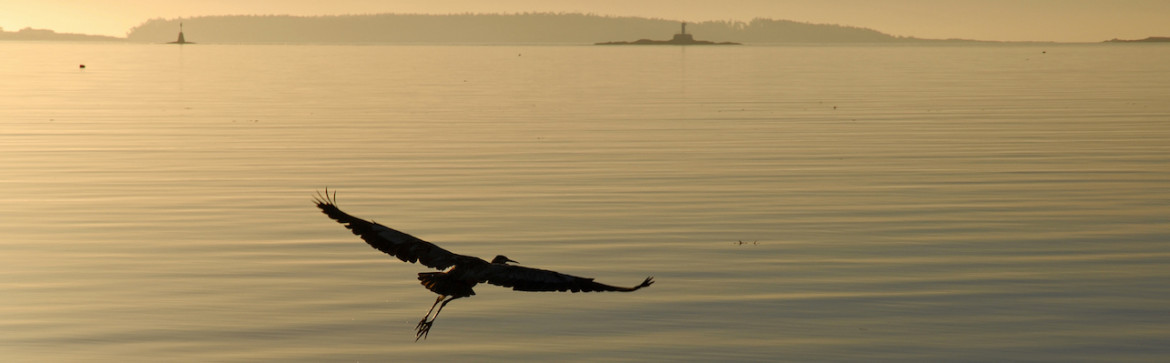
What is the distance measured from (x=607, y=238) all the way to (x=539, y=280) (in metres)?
8.36

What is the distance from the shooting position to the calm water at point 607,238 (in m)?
12.5

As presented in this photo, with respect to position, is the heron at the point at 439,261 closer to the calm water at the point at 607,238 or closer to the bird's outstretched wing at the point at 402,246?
the bird's outstretched wing at the point at 402,246

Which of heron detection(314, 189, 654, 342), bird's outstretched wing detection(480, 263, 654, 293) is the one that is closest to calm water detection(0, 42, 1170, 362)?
heron detection(314, 189, 654, 342)

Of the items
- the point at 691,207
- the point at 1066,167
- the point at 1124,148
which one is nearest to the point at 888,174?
the point at 1066,167

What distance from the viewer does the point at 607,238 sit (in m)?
18.1

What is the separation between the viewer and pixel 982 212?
805 inches

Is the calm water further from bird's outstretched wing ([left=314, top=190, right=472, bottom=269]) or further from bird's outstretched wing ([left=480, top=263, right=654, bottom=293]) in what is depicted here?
bird's outstretched wing ([left=480, top=263, right=654, bottom=293])

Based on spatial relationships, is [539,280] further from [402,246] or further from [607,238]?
[607,238]

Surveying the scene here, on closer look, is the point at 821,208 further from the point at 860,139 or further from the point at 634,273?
the point at 860,139

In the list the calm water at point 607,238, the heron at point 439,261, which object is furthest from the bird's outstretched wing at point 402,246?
the calm water at point 607,238

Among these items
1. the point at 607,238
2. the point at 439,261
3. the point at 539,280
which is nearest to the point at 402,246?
the point at 439,261

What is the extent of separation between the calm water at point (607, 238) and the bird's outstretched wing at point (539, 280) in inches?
76.1

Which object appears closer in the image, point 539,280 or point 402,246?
point 539,280

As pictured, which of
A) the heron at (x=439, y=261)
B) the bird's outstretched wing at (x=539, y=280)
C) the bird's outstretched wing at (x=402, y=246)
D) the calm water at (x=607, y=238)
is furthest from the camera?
the calm water at (x=607, y=238)
